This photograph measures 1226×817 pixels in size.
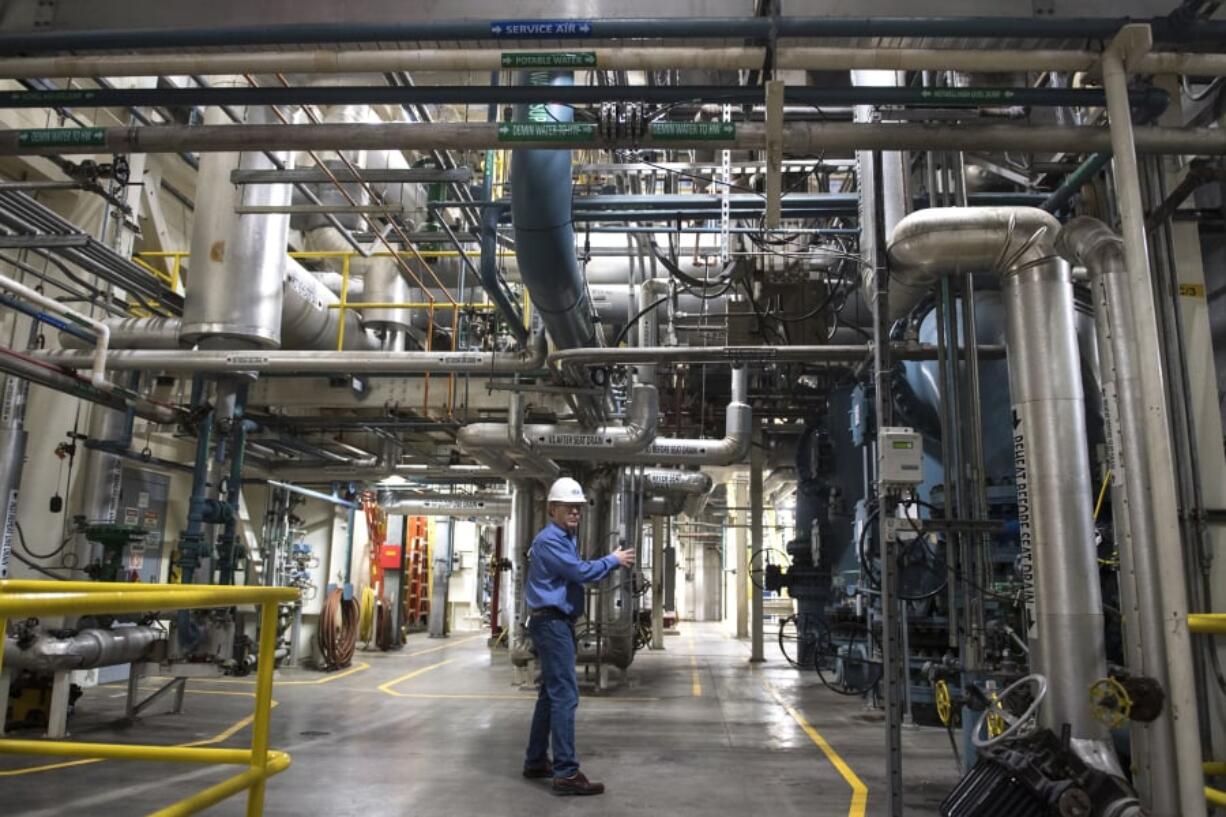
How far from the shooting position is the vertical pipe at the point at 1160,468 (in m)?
3.24

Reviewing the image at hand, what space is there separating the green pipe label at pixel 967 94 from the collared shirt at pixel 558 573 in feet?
10.7

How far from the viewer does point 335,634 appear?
12.1m

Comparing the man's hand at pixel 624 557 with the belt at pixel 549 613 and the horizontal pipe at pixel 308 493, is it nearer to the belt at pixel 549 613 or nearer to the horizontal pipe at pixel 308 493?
the belt at pixel 549 613

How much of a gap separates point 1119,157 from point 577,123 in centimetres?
235

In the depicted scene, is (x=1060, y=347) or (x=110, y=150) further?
(x=1060, y=347)

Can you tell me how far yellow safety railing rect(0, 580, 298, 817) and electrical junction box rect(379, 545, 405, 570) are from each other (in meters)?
13.9

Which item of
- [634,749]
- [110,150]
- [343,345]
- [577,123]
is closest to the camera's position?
[577,123]

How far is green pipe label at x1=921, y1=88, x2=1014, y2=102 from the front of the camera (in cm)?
371

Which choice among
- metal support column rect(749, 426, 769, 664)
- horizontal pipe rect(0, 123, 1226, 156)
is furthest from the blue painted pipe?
metal support column rect(749, 426, 769, 664)

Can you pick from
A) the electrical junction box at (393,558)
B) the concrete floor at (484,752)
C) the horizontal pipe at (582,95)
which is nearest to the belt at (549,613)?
the concrete floor at (484,752)

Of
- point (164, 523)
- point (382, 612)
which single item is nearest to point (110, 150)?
point (164, 523)

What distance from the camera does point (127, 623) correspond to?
26.0ft

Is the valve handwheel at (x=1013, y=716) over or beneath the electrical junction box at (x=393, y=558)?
beneath

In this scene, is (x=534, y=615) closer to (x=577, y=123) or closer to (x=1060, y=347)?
(x=577, y=123)
